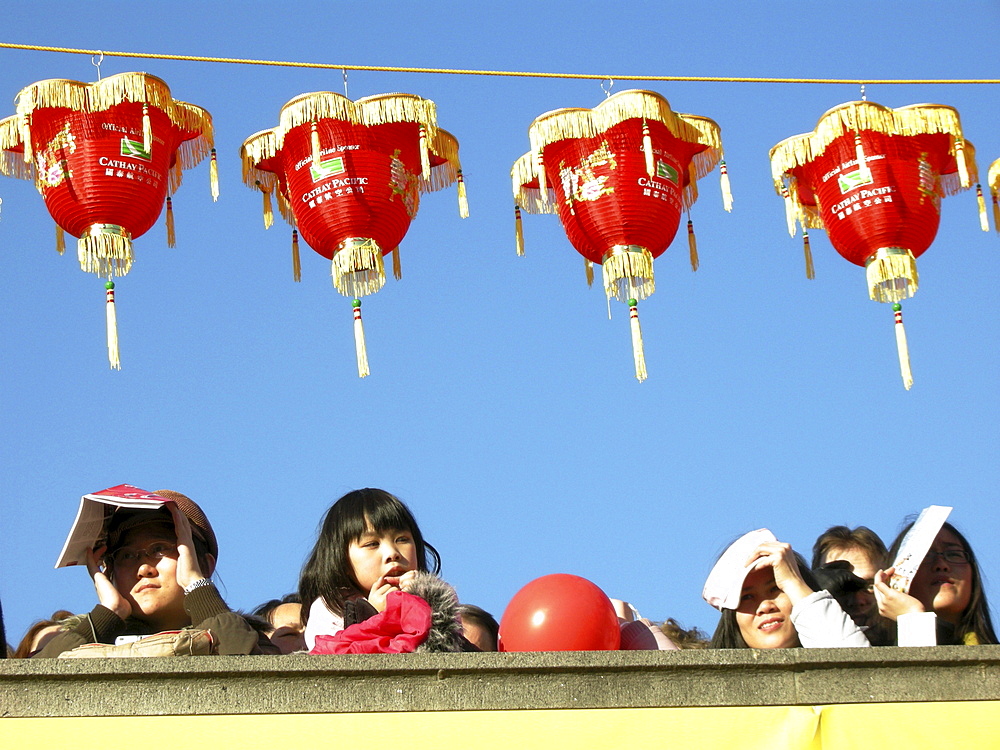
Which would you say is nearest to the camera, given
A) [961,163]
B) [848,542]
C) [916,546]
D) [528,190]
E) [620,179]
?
[916,546]

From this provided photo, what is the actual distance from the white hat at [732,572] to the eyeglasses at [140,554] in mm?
1545

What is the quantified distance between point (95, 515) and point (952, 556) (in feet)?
8.10

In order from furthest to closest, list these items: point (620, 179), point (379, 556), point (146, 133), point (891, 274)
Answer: point (891, 274)
point (620, 179)
point (146, 133)
point (379, 556)

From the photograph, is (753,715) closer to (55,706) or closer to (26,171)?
(55,706)

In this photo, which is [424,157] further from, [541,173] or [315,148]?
[541,173]

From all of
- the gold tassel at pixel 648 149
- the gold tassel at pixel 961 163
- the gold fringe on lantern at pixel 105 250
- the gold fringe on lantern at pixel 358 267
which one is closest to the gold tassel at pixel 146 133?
the gold fringe on lantern at pixel 105 250

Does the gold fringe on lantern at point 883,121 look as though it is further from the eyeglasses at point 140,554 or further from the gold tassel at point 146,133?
the eyeglasses at point 140,554

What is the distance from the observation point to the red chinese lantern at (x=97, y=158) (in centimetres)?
573

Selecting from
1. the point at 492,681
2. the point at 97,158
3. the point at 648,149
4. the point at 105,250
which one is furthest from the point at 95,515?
the point at 648,149

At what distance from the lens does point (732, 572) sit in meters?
3.87

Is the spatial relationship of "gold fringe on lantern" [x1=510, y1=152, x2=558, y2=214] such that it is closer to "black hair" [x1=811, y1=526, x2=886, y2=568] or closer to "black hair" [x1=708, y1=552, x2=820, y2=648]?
"black hair" [x1=811, y1=526, x2=886, y2=568]

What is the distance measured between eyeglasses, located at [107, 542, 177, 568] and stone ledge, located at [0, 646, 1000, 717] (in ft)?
2.27

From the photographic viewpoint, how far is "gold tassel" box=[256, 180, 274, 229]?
6.39 meters

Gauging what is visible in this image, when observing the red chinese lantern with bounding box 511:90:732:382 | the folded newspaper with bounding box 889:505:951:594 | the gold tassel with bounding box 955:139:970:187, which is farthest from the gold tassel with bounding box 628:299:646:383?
the folded newspaper with bounding box 889:505:951:594
